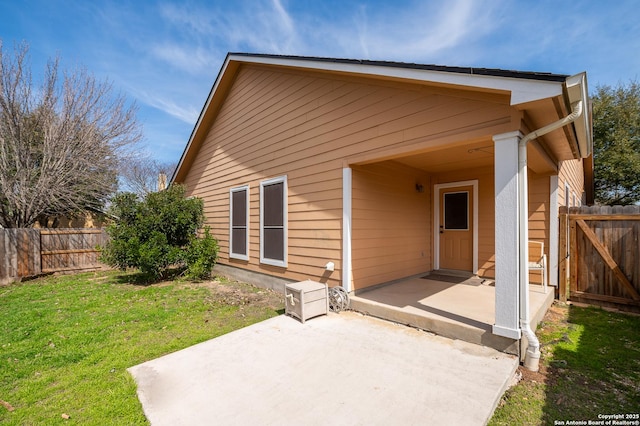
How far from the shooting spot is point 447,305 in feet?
13.4

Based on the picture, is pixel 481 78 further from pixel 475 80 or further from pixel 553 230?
pixel 553 230

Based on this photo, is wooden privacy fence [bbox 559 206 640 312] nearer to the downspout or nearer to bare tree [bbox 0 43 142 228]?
the downspout

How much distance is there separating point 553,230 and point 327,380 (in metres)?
5.12

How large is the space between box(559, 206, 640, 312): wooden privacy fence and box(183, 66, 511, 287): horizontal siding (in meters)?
2.44

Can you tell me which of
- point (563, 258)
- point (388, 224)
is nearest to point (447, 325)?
point (388, 224)

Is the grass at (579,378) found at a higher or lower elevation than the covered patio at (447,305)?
lower

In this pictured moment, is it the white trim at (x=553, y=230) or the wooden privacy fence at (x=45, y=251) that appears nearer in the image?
the white trim at (x=553, y=230)

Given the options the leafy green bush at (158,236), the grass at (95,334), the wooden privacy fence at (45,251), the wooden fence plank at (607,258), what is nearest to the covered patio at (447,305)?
the wooden fence plank at (607,258)

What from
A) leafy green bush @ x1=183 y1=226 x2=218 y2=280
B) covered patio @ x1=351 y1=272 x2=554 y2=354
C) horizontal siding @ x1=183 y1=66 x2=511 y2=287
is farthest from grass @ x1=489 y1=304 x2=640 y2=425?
leafy green bush @ x1=183 y1=226 x2=218 y2=280

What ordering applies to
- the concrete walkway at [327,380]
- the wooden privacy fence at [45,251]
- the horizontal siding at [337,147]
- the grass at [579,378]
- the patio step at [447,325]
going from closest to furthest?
1. the concrete walkway at [327,380]
2. the grass at [579,378]
3. the patio step at [447,325]
4. the horizontal siding at [337,147]
5. the wooden privacy fence at [45,251]

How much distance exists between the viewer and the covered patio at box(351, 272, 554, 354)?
3.25 metres

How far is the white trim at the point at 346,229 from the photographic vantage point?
462 centimetres

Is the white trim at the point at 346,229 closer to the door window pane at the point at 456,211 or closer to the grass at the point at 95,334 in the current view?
the grass at the point at 95,334

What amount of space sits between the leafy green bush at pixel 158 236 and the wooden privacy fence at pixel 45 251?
252 cm
